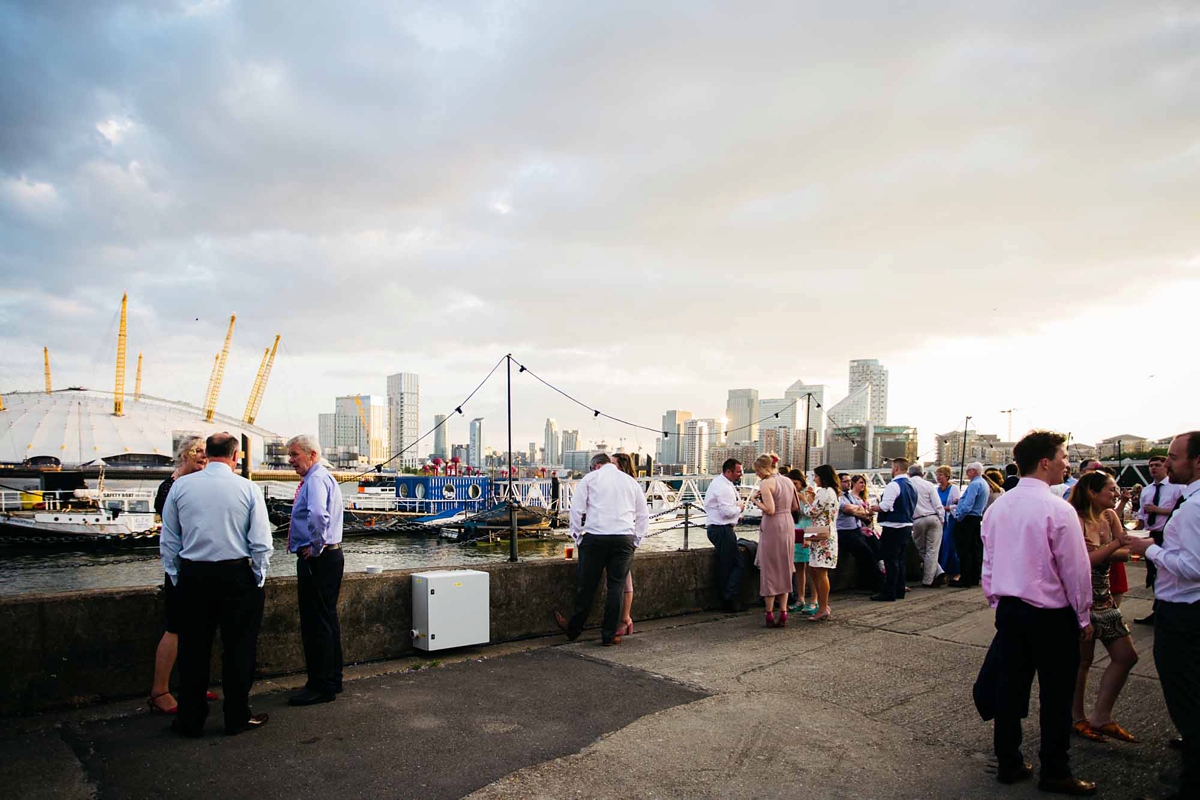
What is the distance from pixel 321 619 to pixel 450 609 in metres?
1.45

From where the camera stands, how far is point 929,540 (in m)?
11.3

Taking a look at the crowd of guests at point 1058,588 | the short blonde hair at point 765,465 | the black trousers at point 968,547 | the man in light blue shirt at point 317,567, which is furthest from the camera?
the black trousers at point 968,547

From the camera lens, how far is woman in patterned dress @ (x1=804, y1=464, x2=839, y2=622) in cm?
864

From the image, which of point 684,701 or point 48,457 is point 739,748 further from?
point 48,457

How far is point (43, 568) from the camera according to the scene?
34.8m

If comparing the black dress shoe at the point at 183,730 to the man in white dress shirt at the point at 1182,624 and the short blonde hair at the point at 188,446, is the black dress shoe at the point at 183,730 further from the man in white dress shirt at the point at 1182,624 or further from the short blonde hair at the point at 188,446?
the man in white dress shirt at the point at 1182,624

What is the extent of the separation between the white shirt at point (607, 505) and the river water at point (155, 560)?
870 inches

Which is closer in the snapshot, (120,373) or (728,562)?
(728,562)

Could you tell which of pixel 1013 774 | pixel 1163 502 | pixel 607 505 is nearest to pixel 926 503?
pixel 1163 502

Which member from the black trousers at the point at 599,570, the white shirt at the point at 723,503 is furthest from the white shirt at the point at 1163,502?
the black trousers at the point at 599,570

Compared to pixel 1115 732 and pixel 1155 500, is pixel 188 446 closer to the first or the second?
pixel 1115 732

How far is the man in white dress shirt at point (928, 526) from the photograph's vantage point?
36.6ft

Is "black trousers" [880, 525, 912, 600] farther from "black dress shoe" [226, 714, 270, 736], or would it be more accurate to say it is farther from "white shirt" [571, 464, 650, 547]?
"black dress shoe" [226, 714, 270, 736]

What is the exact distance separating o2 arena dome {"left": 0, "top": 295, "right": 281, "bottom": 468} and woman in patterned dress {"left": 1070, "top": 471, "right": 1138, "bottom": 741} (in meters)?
115
